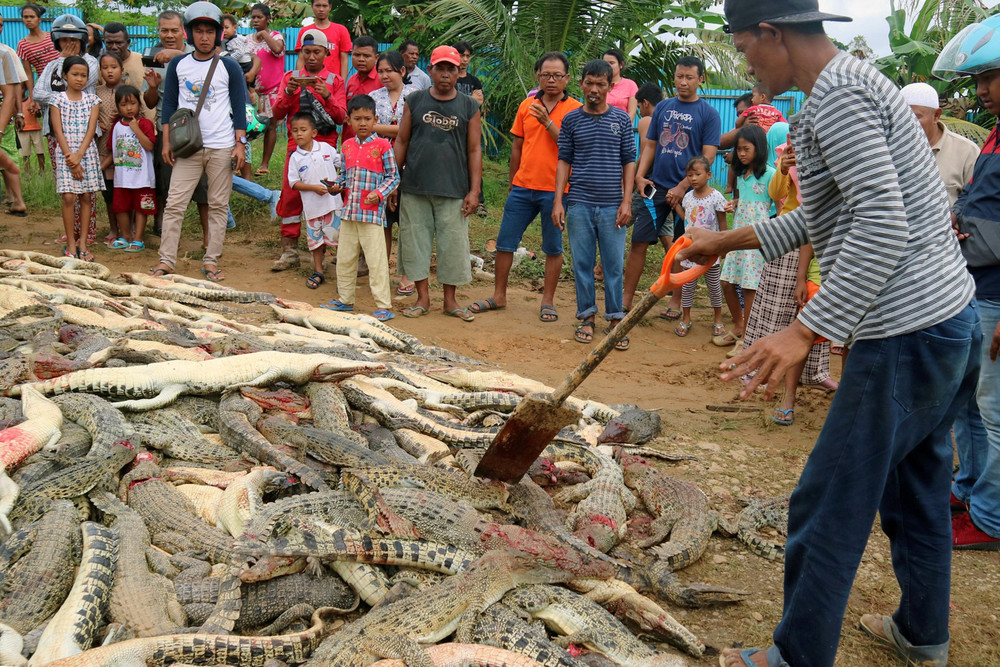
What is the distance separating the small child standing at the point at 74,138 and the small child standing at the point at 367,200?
2.60m

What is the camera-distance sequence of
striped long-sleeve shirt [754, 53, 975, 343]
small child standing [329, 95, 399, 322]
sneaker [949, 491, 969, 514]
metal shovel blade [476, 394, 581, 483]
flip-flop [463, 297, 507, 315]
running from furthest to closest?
flip-flop [463, 297, 507, 315] < small child standing [329, 95, 399, 322] < sneaker [949, 491, 969, 514] < metal shovel blade [476, 394, 581, 483] < striped long-sleeve shirt [754, 53, 975, 343]

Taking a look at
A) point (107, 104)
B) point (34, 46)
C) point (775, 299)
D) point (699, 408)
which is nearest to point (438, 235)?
point (699, 408)

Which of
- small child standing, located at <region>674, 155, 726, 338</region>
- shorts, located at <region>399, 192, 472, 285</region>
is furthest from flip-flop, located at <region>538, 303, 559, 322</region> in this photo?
small child standing, located at <region>674, 155, 726, 338</region>

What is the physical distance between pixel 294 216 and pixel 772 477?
5.60 meters

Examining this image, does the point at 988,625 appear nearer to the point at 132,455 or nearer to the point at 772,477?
the point at 772,477

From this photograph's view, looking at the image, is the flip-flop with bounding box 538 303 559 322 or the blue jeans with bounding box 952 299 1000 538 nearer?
the blue jeans with bounding box 952 299 1000 538

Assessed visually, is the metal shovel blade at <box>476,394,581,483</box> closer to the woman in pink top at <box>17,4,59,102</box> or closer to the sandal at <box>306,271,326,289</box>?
the sandal at <box>306,271,326,289</box>

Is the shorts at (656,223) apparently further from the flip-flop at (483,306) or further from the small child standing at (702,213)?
the flip-flop at (483,306)

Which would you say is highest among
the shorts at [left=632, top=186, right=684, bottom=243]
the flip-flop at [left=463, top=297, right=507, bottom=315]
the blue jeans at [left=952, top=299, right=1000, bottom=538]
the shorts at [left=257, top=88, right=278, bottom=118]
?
the shorts at [left=257, top=88, right=278, bottom=118]

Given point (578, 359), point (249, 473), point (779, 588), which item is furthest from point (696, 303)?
point (249, 473)

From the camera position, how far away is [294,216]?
8.23 meters

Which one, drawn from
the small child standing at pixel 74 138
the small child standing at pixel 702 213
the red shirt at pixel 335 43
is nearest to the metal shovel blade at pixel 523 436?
the small child standing at pixel 702 213

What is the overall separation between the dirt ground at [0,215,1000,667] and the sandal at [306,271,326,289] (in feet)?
0.21

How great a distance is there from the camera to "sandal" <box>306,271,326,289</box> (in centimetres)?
789
